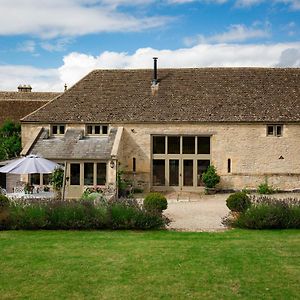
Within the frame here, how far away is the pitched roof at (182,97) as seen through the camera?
26828 mm

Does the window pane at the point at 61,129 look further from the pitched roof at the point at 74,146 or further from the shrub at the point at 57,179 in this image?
the shrub at the point at 57,179

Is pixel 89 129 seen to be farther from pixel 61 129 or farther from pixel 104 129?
pixel 61 129

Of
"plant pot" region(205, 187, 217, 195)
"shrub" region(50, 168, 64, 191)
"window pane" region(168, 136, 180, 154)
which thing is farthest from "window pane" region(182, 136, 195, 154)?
"shrub" region(50, 168, 64, 191)

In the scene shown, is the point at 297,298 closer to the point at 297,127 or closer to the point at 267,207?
the point at 267,207

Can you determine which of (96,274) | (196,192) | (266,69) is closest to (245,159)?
(196,192)

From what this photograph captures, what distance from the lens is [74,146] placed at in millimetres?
25516

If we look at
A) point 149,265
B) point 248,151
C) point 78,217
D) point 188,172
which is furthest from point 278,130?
point 149,265

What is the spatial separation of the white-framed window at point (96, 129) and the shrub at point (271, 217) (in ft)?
42.5

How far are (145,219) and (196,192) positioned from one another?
37.9ft

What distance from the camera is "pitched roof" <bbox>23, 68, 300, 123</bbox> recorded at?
88.0 ft

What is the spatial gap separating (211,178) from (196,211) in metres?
6.37

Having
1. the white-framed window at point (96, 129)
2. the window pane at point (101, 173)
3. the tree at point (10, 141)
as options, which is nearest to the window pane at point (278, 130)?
the white-framed window at point (96, 129)

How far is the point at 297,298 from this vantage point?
8.74m

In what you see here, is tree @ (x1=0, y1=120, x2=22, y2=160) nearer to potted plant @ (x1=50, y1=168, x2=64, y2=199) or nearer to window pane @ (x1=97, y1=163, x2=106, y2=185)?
potted plant @ (x1=50, y1=168, x2=64, y2=199)
